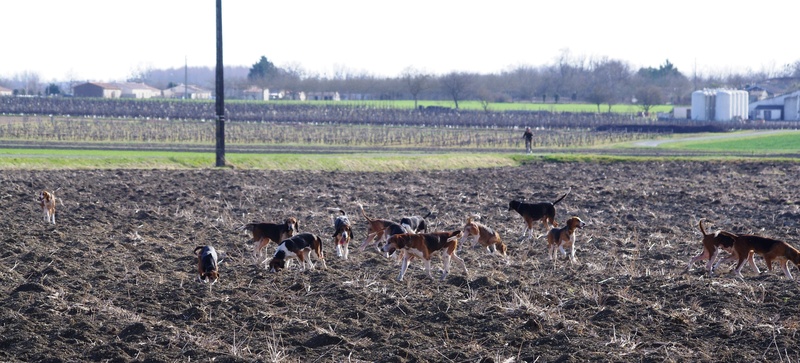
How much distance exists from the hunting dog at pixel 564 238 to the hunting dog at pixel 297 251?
14.4ft

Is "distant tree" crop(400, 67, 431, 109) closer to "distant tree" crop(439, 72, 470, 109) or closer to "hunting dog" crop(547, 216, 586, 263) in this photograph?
"distant tree" crop(439, 72, 470, 109)

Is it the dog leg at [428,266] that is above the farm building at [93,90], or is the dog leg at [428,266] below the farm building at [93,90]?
below

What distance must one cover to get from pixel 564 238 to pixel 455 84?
153 metres

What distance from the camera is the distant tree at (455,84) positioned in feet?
554

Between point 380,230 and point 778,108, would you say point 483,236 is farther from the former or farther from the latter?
point 778,108

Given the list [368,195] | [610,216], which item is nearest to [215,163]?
[368,195]

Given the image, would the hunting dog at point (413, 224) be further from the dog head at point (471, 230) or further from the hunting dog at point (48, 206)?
the hunting dog at point (48, 206)

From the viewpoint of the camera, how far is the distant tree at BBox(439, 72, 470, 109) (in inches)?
6649

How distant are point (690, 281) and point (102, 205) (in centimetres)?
1653

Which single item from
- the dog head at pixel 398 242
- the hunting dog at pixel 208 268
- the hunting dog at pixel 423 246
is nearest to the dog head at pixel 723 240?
the hunting dog at pixel 423 246

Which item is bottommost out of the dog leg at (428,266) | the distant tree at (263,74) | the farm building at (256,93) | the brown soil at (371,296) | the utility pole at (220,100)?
the brown soil at (371,296)

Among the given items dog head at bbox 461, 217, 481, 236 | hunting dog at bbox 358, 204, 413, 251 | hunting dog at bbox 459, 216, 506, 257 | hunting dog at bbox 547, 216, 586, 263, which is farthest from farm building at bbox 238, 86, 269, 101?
hunting dog at bbox 547, 216, 586, 263

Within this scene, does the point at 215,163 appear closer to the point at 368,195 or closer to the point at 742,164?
the point at 368,195

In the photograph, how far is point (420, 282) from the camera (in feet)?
50.3
